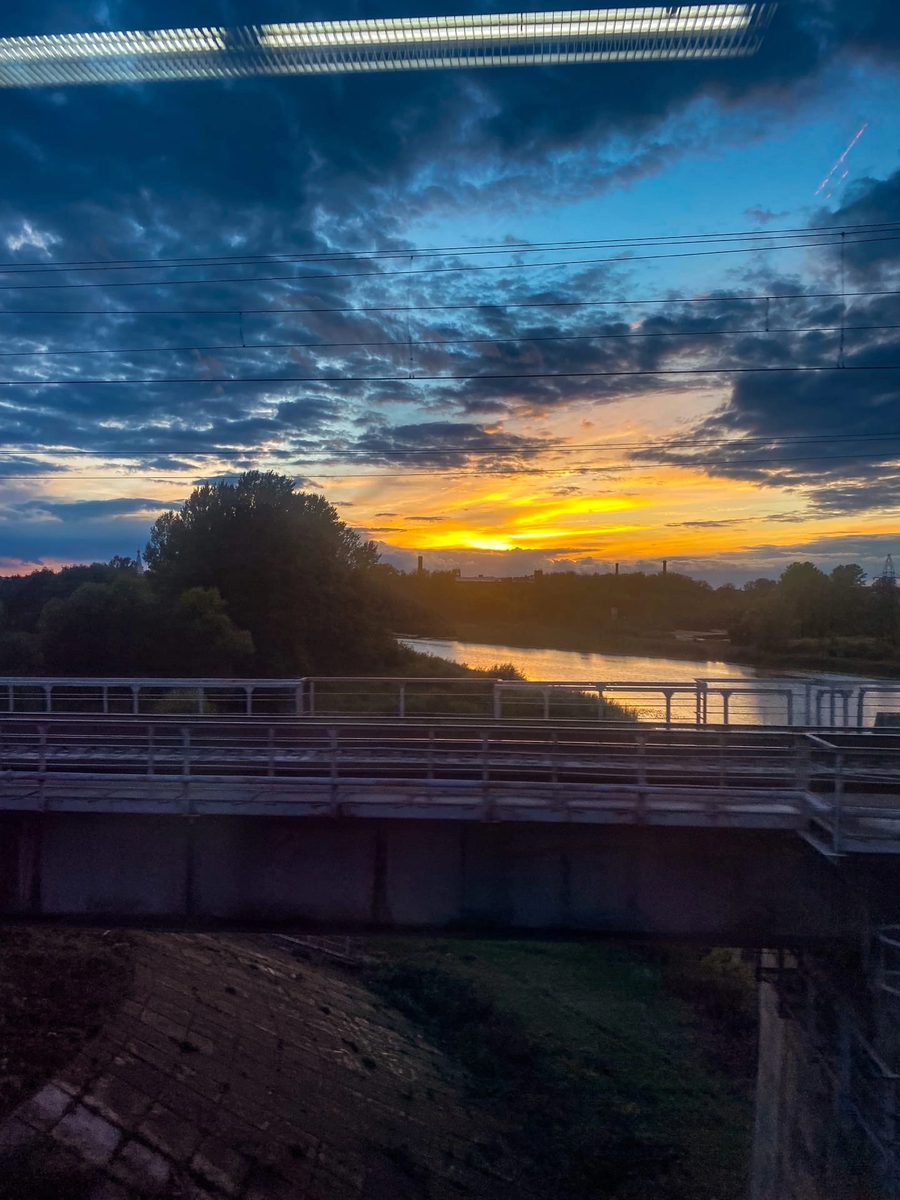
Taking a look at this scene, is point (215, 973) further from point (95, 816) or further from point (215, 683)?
point (95, 816)

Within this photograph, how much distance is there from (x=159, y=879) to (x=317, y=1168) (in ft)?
12.5

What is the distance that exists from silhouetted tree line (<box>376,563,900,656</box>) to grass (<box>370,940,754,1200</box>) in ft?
19.8

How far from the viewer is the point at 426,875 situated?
918 centimetres

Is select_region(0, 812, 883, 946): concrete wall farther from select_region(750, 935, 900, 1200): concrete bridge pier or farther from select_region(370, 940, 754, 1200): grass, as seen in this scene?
select_region(370, 940, 754, 1200): grass

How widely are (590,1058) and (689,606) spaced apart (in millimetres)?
8324

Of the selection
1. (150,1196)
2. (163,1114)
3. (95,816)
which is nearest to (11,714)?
(95,816)

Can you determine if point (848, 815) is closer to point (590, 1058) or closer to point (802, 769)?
point (802, 769)

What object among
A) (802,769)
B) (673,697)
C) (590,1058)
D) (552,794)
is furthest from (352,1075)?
(802,769)

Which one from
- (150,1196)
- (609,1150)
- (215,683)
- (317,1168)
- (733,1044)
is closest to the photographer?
(150,1196)

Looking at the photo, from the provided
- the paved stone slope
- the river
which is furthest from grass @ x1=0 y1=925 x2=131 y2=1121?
the river

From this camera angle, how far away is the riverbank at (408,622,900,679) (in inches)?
523

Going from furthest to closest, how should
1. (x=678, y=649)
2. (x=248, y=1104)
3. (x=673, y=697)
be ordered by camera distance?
(x=678, y=649)
(x=673, y=697)
(x=248, y=1104)

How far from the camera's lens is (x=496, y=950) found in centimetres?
1934

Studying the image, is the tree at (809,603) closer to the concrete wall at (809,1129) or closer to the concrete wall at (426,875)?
the concrete wall at (809,1129)
